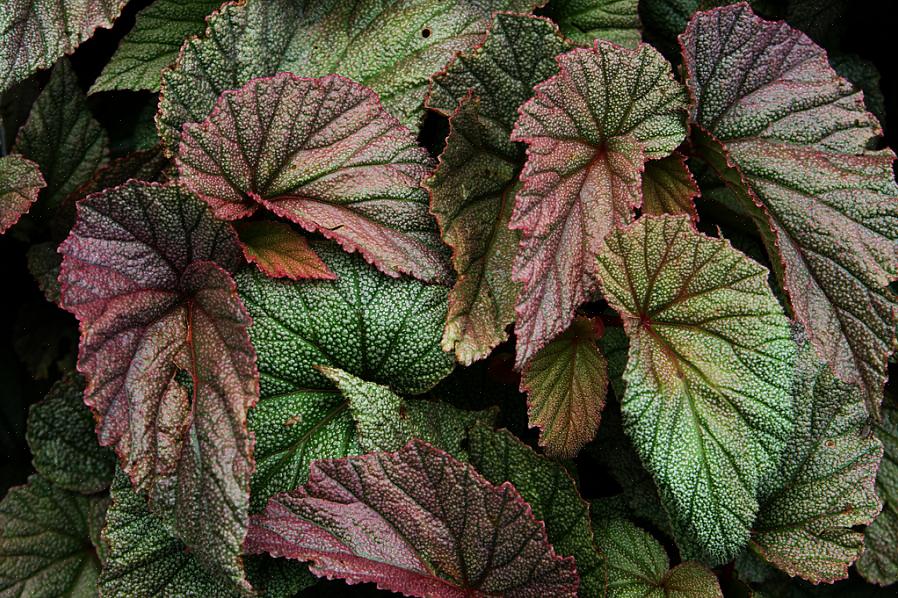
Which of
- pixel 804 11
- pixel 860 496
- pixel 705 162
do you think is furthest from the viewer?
pixel 804 11

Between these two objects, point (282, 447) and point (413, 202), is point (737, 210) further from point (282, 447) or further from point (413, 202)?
point (282, 447)

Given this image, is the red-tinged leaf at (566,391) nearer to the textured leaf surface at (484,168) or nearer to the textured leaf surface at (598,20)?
the textured leaf surface at (484,168)

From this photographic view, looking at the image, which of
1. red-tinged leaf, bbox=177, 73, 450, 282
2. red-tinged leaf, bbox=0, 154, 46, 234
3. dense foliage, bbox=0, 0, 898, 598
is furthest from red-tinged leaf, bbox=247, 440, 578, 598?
red-tinged leaf, bbox=0, 154, 46, 234

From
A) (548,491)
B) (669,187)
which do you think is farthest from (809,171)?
(548,491)

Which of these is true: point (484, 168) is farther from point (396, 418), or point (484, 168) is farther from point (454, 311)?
point (396, 418)

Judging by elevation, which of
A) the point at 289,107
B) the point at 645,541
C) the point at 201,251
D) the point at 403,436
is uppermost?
the point at 289,107

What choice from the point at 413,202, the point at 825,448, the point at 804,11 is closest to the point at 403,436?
the point at 413,202
